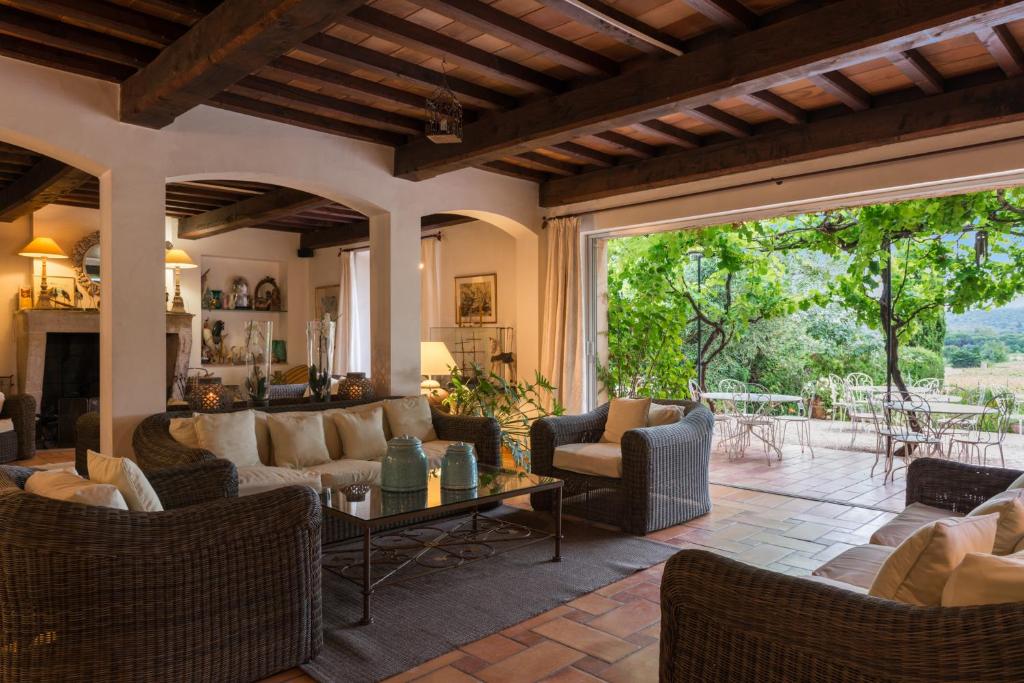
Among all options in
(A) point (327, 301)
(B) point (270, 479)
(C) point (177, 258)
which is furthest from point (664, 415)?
(A) point (327, 301)

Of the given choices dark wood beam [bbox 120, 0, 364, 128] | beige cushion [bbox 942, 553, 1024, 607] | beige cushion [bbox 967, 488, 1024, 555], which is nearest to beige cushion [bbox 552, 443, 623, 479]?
beige cushion [bbox 967, 488, 1024, 555]

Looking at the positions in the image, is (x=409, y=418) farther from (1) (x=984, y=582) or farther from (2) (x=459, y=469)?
(1) (x=984, y=582)

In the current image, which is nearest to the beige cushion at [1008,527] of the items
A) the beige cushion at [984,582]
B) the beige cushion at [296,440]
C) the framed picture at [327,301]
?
the beige cushion at [984,582]

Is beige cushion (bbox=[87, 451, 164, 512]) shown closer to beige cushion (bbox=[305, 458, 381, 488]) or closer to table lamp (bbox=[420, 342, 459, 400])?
beige cushion (bbox=[305, 458, 381, 488])

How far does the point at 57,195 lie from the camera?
5.97 metres

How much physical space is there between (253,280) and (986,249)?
8.45 m

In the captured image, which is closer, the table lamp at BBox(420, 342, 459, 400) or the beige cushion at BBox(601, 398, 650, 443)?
the beige cushion at BBox(601, 398, 650, 443)

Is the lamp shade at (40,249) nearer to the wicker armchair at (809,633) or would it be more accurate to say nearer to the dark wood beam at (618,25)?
the dark wood beam at (618,25)

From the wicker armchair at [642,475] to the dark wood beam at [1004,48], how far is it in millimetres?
2545

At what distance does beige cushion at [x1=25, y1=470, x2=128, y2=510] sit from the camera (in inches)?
87.0

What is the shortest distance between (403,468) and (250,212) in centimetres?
444

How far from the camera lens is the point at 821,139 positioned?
4.59 metres

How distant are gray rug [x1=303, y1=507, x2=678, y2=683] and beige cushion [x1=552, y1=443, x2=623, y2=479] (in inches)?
16.6

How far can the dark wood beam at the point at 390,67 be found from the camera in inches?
135
